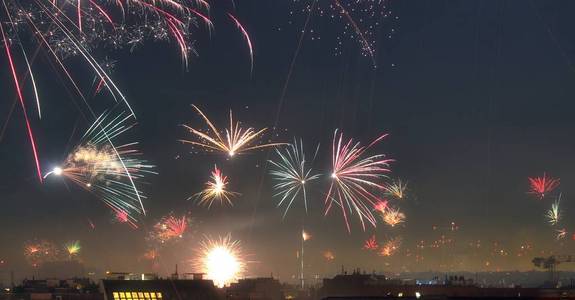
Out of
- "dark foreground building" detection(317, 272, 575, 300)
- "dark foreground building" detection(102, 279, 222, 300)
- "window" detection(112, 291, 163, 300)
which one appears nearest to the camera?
"window" detection(112, 291, 163, 300)

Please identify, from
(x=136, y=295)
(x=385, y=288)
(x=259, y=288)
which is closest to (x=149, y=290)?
(x=136, y=295)

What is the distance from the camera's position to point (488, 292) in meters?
153

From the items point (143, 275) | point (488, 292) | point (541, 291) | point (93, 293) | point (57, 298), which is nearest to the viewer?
point (143, 275)

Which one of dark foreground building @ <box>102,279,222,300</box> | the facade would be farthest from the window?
the facade

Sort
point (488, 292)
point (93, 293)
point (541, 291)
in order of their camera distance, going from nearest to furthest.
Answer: point (93, 293), point (541, 291), point (488, 292)

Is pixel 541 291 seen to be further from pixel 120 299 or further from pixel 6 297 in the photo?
pixel 6 297

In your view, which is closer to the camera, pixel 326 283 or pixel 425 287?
pixel 425 287

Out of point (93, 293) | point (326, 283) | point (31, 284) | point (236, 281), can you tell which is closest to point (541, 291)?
point (326, 283)

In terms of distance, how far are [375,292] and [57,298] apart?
206ft

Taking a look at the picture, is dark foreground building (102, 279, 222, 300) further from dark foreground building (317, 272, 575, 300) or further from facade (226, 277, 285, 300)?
dark foreground building (317, 272, 575, 300)

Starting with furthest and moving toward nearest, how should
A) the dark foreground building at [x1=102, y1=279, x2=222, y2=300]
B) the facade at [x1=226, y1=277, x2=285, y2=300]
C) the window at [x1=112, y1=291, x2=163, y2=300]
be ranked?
the facade at [x1=226, y1=277, x2=285, y2=300], the dark foreground building at [x1=102, y1=279, x2=222, y2=300], the window at [x1=112, y1=291, x2=163, y2=300]

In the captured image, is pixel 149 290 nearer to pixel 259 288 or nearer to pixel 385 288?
pixel 259 288

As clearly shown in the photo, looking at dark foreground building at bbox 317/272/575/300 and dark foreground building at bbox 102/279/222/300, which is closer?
dark foreground building at bbox 102/279/222/300

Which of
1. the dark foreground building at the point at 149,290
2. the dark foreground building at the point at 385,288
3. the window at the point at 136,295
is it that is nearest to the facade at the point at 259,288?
the dark foreground building at the point at 385,288
